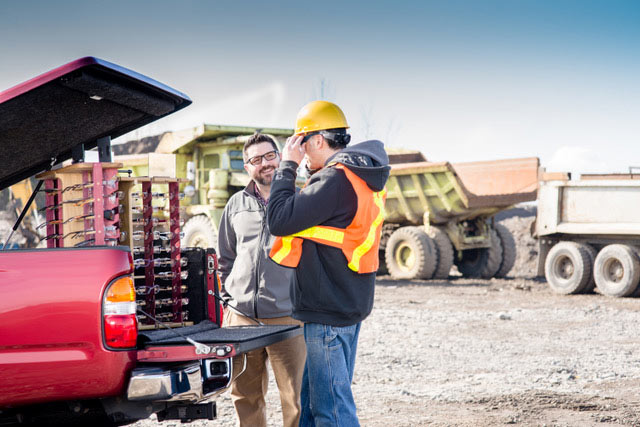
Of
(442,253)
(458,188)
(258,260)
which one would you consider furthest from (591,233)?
(258,260)

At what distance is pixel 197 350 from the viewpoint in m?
3.48

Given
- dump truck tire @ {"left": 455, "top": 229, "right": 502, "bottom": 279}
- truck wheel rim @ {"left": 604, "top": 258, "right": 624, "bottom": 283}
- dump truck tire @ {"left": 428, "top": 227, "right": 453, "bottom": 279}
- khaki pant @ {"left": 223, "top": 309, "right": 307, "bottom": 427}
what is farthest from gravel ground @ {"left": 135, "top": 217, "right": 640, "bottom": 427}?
dump truck tire @ {"left": 455, "top": 229, "right": 502, "bottom": 279}

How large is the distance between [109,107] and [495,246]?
15.8 meters

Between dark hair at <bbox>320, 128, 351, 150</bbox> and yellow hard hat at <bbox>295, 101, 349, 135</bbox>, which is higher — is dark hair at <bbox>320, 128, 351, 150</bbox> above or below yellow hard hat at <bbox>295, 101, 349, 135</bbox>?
below

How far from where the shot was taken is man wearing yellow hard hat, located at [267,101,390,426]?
11.9 ft

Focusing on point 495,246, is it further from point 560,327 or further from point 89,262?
point 89,262

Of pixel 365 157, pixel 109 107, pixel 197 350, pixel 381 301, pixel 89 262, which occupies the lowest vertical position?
pixel 381 301

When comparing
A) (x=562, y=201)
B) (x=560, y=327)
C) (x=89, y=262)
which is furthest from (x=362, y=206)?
(x=562, y=201)

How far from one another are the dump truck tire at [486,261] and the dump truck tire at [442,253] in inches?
50.4

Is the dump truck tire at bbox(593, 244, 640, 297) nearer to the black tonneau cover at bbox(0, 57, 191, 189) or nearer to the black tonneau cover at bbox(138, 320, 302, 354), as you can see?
the black tonneau cover at bbox(138, 320, 302, 354)

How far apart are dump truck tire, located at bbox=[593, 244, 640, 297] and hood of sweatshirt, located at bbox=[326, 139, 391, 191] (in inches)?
482

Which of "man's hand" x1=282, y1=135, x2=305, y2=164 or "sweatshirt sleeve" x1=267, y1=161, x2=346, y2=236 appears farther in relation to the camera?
"man's hand" x1=282, y1=135, x2=305, y2=164

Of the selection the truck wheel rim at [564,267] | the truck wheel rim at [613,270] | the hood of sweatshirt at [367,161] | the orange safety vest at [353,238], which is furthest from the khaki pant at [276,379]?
the truck wheel rim at [564,267]

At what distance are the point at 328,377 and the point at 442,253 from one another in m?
14.8
